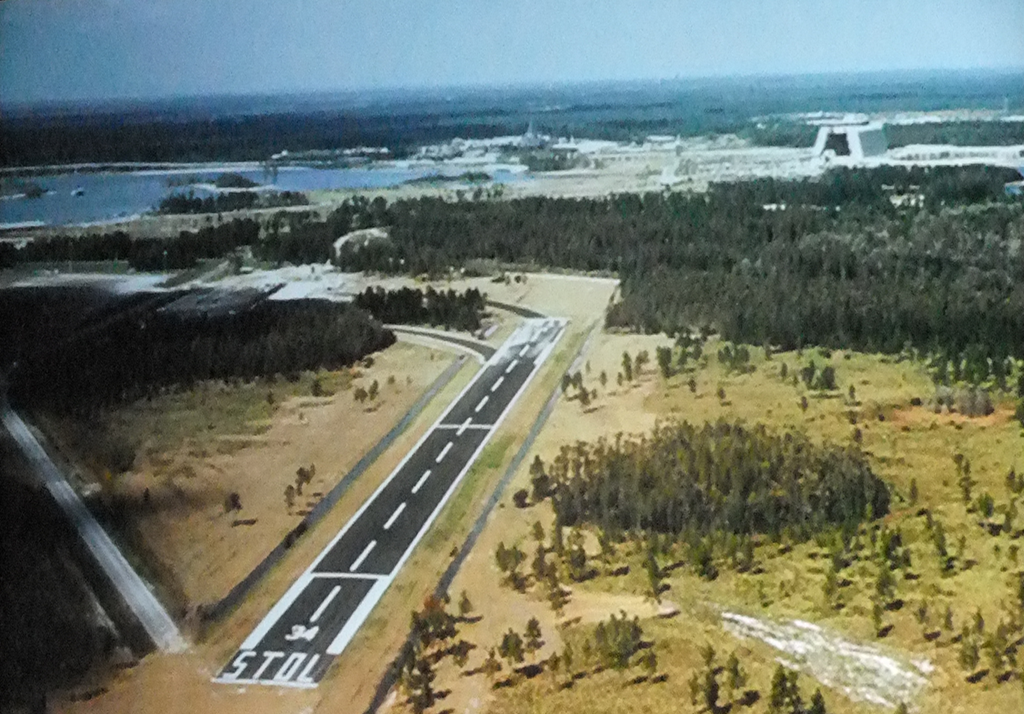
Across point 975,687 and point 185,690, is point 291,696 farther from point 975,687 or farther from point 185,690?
point 975,687

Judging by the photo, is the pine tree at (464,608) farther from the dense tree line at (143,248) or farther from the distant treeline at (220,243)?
the dense tree line at (143,248)

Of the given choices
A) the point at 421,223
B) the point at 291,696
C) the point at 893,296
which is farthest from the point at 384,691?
the point at 893,296

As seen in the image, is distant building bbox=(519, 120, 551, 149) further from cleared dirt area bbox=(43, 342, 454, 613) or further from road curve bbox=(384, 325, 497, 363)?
cleared dirt area bbox=(43, 342, 454, 613)

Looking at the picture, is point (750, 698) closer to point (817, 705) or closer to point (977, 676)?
point (817, 705)

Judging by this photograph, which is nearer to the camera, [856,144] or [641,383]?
[641,383]

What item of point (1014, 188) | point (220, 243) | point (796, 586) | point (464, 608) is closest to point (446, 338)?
point (220, 243)

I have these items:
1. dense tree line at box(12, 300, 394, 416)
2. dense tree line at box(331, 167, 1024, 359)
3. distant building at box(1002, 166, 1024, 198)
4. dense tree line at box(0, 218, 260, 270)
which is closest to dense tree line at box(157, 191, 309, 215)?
dense tree line at box(0, 218, 260, 270)
